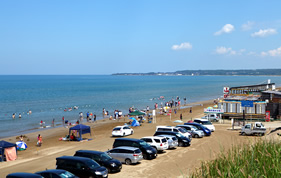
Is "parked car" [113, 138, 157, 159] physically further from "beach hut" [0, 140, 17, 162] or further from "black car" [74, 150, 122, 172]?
"beach hut" [0, 140, 17, 162]

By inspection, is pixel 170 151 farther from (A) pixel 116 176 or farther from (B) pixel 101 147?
(A) pixel 116 176

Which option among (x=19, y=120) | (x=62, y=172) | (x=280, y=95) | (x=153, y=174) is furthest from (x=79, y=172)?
(x=19, y=120)

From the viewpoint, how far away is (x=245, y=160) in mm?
8875

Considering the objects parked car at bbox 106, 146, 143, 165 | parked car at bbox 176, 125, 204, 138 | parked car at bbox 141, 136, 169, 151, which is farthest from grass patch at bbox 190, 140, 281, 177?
parked car at bbox 176, 125, 204, 138

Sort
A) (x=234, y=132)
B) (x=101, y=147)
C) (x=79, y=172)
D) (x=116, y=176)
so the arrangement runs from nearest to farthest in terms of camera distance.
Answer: (x=79, y=172) < (x=116, y=176) < (x=101, y=147) < (x=234, y=132)

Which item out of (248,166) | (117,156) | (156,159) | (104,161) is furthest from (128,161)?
(248,166)

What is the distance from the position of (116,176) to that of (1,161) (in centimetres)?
1073

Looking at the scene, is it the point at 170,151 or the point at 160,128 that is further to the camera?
the point at 160,128

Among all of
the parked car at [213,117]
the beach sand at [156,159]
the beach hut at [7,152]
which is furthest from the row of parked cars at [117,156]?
the parked car at [213,117]

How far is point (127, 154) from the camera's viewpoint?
62.9ft

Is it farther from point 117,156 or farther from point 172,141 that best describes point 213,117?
point 117,156

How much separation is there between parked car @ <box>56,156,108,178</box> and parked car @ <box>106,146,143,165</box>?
123 inches

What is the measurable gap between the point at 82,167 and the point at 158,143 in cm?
796

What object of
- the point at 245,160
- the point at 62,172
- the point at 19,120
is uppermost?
the point at 245,160
